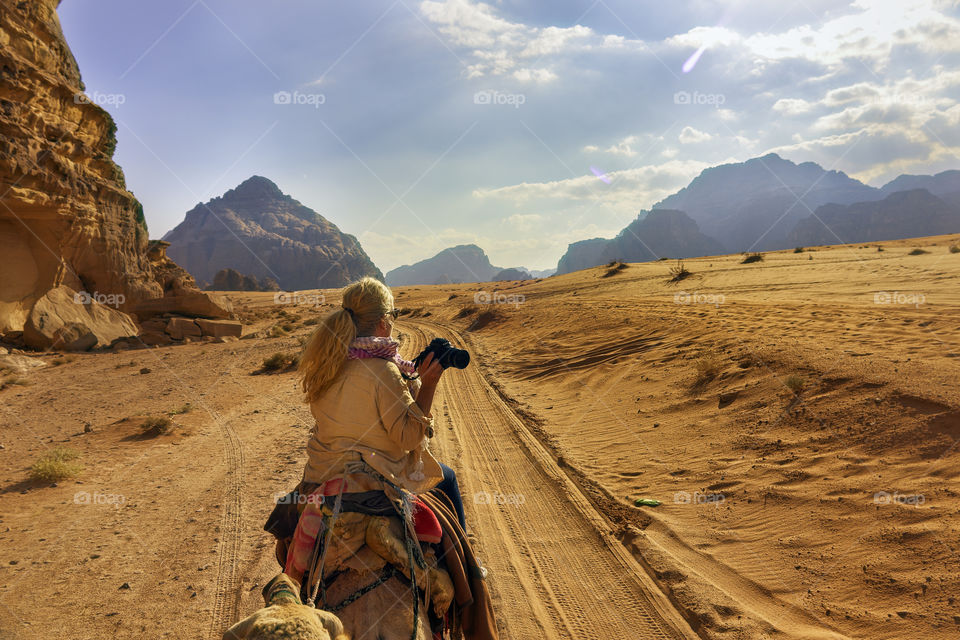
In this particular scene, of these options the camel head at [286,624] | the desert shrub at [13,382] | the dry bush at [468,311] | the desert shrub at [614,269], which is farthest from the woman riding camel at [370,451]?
the desert shrub at [614,269]

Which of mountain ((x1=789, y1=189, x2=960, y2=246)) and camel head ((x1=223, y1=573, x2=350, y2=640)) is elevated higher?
mountain ((x1=789, y1=189, x2=960, y2=246))

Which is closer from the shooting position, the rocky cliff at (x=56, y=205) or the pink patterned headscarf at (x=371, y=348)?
the pink patterned headscarf at (x=371, y=348)

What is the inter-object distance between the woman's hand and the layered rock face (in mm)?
22877

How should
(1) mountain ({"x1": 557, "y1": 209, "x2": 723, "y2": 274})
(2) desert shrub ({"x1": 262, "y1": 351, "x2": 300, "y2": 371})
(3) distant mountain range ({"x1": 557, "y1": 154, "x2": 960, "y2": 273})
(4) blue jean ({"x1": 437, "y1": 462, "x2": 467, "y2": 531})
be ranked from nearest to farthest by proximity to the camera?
(4) blue jean ({"x1": 437, "y1": 462, "x2": 467, "y2": 531}) < (2) desert shrub ({"x1": 262, "y1": 351, "x2": 300, "y2": 371}) < (3) distant mountain range ({"x1": 557, "y1": 154, "x2": 960, "y2": 273}) < (1) mountain ({"x1": 557, "y1": 209, "x2": 723, "y2": 274})

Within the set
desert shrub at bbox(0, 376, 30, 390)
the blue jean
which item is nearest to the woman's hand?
the blue jean

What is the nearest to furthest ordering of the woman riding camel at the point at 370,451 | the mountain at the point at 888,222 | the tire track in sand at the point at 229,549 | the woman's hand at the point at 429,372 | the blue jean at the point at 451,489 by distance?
1. the woman riding camel at the point at 370,451
2. the woman's hand at the point at 429,372
3. the blue jean at the point at 451,489
4. the tire track in sand at the point at 229,549
5. the mountain at the point at 888,222

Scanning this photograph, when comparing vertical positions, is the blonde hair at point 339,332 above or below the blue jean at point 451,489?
above

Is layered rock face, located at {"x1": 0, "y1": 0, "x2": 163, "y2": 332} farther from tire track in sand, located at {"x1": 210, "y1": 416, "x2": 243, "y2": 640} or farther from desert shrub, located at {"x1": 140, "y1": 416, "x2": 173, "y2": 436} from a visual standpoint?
tire track in sand, located at {"x1": 210, "y1": 416, "x2": 243, "y2": 640}

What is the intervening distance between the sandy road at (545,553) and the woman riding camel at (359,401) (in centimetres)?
260

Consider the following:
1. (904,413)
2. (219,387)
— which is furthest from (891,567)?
(219,387)

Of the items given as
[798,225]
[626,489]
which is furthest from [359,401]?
[798,225]

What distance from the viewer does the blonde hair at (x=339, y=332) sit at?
2295 millimetres

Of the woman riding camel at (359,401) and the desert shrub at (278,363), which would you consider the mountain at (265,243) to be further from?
the woman riding camel at (359,401)

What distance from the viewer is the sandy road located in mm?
4051
